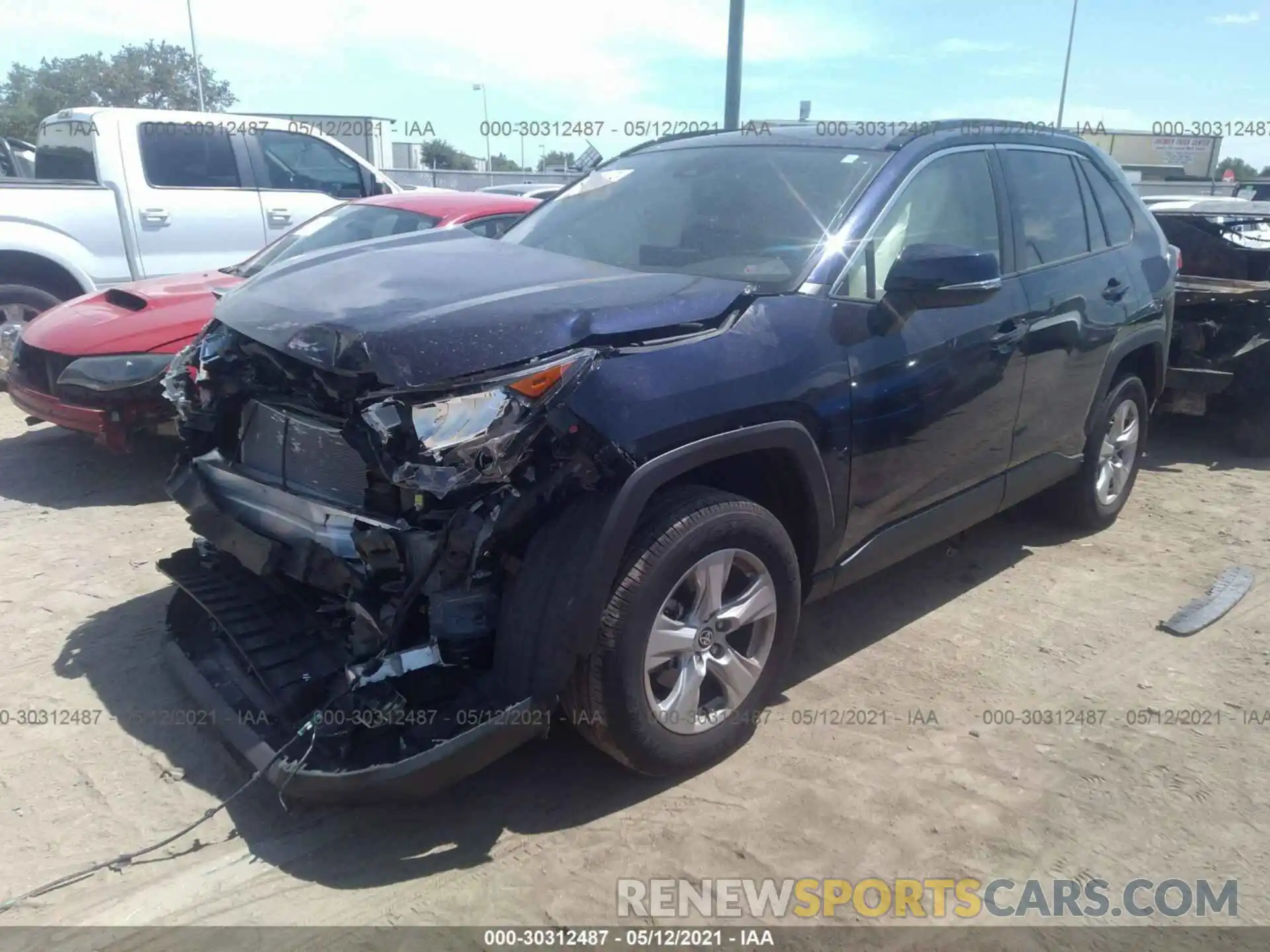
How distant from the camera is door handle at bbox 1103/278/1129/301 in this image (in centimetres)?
453

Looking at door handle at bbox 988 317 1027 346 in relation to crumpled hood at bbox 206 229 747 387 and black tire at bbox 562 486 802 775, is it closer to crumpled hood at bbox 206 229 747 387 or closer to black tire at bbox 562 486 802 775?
crumpled hood at bbox 206 229 747 387

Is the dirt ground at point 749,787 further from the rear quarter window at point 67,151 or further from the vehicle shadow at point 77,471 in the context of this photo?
the rear quarter window at point 67,151

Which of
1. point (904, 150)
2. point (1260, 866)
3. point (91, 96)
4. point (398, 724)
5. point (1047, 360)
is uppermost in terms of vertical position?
point (91, 96)

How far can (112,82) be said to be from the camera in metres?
44.6

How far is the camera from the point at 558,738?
3.22m

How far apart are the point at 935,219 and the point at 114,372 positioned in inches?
160

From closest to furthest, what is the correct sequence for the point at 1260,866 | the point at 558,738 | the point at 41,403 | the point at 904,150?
1. the point at 1260,866
2. the point at 558,738
3. the point at 904,150
4. the point at 41,403

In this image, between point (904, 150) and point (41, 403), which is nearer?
point (904, 150)

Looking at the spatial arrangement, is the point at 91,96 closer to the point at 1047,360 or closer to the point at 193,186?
the point at 193,186

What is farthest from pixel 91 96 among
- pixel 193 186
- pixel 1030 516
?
pixel 1030 516

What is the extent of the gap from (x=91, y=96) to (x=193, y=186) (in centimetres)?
4563

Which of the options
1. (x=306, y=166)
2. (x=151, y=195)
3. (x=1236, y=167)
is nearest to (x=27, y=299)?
(x=151, y=195)

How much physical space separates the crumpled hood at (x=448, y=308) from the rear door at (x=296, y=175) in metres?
4.85

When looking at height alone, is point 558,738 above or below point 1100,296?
below
